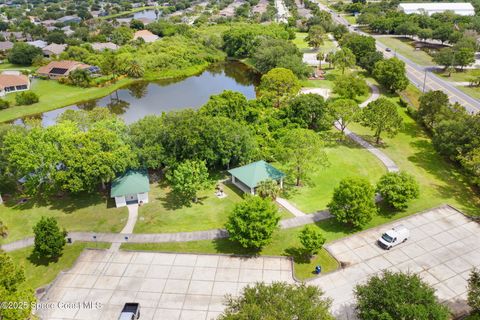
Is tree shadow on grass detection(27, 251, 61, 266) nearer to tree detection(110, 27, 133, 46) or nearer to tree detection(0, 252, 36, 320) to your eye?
tree detection(0, 252, 36, 320)

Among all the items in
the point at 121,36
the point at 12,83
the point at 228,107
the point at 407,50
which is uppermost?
the point at 121,36

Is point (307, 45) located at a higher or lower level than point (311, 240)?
lower

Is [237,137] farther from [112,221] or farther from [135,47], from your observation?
[135,47]

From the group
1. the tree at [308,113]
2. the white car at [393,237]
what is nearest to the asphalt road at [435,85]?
the tree at [308,113]

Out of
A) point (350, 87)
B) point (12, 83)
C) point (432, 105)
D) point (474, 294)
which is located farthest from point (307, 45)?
point (474, 294)

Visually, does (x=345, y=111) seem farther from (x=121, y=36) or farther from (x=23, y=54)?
(x=23, y=54)

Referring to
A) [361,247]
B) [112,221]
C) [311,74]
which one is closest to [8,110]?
[112,221]
